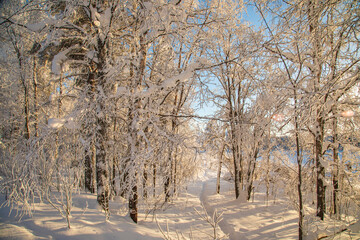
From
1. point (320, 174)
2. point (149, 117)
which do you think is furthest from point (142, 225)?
point (320, 174)

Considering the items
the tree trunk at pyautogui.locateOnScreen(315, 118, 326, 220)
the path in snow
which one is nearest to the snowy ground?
the path in snow

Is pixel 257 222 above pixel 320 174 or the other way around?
the other way around

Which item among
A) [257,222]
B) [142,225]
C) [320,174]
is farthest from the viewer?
[257,222]

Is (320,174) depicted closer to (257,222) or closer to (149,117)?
(257,222)

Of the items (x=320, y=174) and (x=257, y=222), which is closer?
(x=320, y=174)

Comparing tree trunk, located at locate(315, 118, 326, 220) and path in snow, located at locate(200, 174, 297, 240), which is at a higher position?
tree trunk, located at locate(315, 118, 326, 220)

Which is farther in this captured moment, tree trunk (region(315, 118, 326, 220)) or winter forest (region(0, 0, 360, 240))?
tree trunk (region(315, 118, 326, 220))

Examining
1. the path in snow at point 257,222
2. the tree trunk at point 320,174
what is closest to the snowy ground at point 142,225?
the path in snow at point 257,222

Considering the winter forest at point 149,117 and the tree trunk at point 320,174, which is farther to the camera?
the tree trunk at point 320,174

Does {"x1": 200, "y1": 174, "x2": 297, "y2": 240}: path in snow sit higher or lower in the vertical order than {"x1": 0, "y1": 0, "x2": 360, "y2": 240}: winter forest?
lower

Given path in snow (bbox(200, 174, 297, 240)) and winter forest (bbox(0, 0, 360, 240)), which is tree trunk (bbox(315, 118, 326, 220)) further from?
path in snow (bbox(200, 174, 297, 240))

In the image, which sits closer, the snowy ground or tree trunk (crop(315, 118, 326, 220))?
the snowy ground

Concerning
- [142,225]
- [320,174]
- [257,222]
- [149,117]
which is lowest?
[257,222]

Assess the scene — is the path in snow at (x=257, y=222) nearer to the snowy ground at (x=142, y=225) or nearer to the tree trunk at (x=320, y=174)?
the snowy ground at (x=142, y=225)
